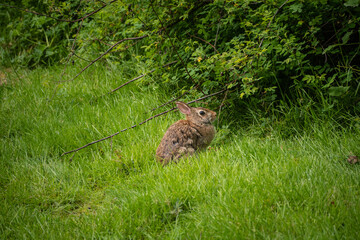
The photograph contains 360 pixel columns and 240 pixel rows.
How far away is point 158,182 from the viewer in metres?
3.68

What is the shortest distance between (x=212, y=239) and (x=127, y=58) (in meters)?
5.09

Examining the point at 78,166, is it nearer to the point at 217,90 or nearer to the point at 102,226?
the point at 102,226

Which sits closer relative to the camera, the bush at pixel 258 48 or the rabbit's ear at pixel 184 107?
the bush at pixel 258 48

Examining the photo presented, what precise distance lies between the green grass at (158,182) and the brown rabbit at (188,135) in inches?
8.4

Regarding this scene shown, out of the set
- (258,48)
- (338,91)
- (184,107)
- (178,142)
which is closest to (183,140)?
(178,142)

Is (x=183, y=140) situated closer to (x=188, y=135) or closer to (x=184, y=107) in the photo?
(x=188, y=135)

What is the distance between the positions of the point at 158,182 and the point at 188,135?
3.45 feet

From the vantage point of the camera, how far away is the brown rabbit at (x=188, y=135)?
4.33 m

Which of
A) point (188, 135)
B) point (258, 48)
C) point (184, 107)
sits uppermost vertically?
point (258, 48)

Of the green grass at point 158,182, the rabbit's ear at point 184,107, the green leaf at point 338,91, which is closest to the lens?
the green grass at point 158,182

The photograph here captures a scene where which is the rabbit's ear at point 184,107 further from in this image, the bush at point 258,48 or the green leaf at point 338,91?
the green leaf at point 338,91

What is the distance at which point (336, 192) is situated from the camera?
117 inches

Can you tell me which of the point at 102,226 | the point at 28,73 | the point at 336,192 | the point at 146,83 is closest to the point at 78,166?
the point at 102,226

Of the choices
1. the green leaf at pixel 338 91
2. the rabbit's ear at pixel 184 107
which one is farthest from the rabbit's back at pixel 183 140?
the green leaf at pixel 338 91
